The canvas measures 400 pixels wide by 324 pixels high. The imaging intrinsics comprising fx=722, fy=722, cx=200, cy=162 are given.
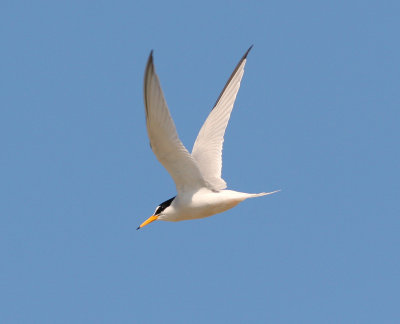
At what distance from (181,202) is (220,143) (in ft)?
6.09

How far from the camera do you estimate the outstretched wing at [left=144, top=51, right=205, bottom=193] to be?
29.5 feet

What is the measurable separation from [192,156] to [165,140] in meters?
1.72

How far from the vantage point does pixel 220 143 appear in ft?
41.7

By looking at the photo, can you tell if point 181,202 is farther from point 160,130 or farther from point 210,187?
point 160,130

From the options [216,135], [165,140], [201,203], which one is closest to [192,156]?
[201,203]

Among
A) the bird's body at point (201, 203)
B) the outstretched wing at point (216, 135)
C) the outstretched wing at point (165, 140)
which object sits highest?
the outstretched wing at point (216, 135)

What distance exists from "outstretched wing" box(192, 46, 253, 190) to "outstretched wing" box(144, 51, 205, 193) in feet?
2.36

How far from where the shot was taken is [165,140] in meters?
10.1

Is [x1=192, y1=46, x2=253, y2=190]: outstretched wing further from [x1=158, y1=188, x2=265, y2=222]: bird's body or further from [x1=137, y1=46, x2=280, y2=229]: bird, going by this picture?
[x1=158, y1=188, x2=265, y2=222]: bird's body

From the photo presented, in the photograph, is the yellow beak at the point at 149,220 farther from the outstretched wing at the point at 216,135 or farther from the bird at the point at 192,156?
the outstretched wing at the point at 216,135

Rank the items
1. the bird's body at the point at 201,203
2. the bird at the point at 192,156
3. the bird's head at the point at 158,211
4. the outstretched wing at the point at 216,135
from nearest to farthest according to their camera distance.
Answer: the bird at the point at 192,156 < the bird's body at the point at 201,203 < the bird's head at the point at 158,211 < the outstretched wing at the point at 216,135

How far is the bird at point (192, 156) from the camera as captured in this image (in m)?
9.41

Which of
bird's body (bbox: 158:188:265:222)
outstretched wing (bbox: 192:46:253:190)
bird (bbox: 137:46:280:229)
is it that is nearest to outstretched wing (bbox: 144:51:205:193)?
bird (bbox: 137:46:280:229)

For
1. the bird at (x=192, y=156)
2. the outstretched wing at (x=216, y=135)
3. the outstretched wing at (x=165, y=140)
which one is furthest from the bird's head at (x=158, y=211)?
the outstretched wing at (x=216, y=135)
